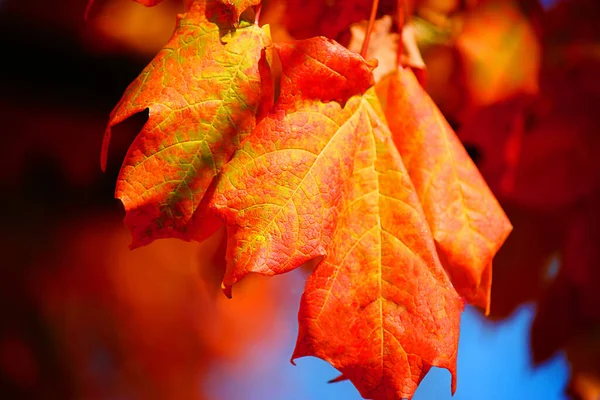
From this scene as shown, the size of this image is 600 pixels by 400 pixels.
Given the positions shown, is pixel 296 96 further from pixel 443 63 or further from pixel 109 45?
pixel 109 45

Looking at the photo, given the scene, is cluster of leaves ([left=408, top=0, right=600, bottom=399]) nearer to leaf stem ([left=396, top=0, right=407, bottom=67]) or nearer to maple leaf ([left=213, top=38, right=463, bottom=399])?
leaf stem ([left=396, top=0, right=407, bottom=67])

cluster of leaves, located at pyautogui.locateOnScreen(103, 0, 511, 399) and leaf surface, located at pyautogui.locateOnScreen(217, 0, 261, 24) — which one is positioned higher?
leaf surface, located at pyautogui.locateOnScreen(217, 0, 261, 24)

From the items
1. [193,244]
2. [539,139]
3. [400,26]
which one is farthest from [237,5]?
[193,244]

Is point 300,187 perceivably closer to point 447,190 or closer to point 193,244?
point 447,190

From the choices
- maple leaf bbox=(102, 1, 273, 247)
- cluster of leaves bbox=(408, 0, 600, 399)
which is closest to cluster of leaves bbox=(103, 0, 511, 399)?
maple leaf bbox=(102, 1, 273, 247)

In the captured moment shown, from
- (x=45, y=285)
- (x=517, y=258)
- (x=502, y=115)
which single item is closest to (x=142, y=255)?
(x=45, y=285)

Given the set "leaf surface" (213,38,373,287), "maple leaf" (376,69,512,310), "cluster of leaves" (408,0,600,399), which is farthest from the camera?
"cluster of leaves" (408,0,600,399)

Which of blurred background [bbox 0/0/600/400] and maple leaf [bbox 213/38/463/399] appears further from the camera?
blurred background [bbox 0/0/600/400]
